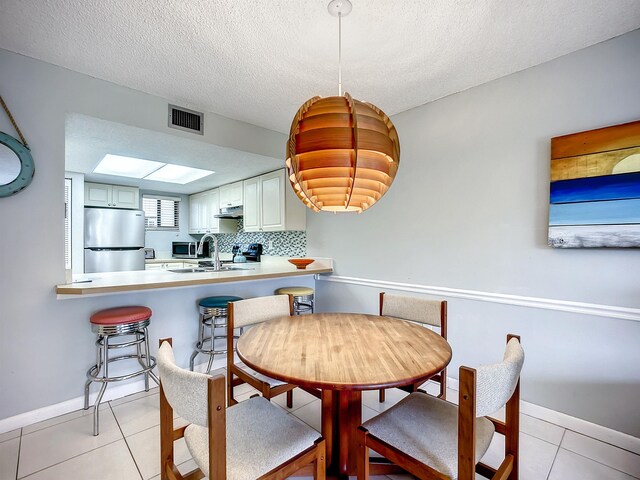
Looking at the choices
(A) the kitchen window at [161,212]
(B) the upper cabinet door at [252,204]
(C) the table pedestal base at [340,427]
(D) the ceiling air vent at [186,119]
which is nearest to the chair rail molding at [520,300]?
(C) the table pedestal base at [340,427]

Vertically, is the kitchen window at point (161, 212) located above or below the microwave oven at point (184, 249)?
above

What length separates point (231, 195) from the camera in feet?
15.5

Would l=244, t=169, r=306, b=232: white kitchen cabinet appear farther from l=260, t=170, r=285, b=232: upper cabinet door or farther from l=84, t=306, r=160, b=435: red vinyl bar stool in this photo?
l=84, t=306, r=160, b=435: red vinyl bar stool

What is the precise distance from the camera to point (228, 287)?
2.92 metres

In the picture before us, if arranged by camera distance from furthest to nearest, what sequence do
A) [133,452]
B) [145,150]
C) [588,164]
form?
[145,150], [588,164], [133,452]

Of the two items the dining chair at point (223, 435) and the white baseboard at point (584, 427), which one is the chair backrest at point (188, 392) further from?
the white baseboard at point (584, 427)

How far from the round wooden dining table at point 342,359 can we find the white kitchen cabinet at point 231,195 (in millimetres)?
3032

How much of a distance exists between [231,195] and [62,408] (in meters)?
3.23

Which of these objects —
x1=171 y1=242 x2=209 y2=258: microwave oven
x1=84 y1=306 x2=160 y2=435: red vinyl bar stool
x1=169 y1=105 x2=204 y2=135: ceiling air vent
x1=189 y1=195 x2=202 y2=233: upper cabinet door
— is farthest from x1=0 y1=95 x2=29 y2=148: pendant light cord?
x1=189 y1=195 x2=202 y2=233: upper cabinet door

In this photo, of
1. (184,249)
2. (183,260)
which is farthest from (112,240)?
(184,249)

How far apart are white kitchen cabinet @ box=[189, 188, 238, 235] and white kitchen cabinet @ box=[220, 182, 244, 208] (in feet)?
0.61

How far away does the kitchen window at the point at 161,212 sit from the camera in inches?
216

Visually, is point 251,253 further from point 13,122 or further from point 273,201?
point 13,122

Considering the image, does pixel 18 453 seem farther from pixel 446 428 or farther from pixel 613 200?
pixel 613 200
